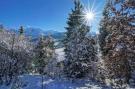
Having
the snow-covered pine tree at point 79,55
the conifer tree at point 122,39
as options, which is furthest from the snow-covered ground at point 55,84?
the conifer tree at point 122,39

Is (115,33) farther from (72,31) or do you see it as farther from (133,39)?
(72,31)

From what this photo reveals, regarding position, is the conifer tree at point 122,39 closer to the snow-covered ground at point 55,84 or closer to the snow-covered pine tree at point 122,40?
the snow-covered pine tree at point 122,40

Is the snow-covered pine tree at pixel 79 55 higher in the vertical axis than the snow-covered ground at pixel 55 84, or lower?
higher

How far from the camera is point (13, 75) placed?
4378 centimetres

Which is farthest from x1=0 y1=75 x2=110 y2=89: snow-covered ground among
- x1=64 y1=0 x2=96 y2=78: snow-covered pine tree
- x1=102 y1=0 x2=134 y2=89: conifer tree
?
x1=102 y1=0 x2=134 y2=89: conifer tree

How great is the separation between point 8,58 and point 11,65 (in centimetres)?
140

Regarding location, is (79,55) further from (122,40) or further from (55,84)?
(122,40)

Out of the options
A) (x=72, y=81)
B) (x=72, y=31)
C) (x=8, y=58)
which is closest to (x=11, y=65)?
(x=8, y=58)

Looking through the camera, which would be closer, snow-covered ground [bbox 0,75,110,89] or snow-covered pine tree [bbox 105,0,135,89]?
snow-covered pine tree [bbox 105,0,135,89]

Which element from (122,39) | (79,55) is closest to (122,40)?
(122,39)

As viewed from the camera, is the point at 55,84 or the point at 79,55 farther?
the point at 79,55

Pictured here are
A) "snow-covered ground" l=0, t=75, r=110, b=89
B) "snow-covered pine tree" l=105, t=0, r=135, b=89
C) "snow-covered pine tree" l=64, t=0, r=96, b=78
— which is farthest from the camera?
"snow-covered pine tree" l=64, t=0, r=96, b=78

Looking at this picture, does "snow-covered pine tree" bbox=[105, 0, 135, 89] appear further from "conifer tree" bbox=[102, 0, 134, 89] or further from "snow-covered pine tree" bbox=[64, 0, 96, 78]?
"snow-covered pine tree" bbox=[64, 0, 96, 78]

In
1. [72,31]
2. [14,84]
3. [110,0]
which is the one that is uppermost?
[72,31]
